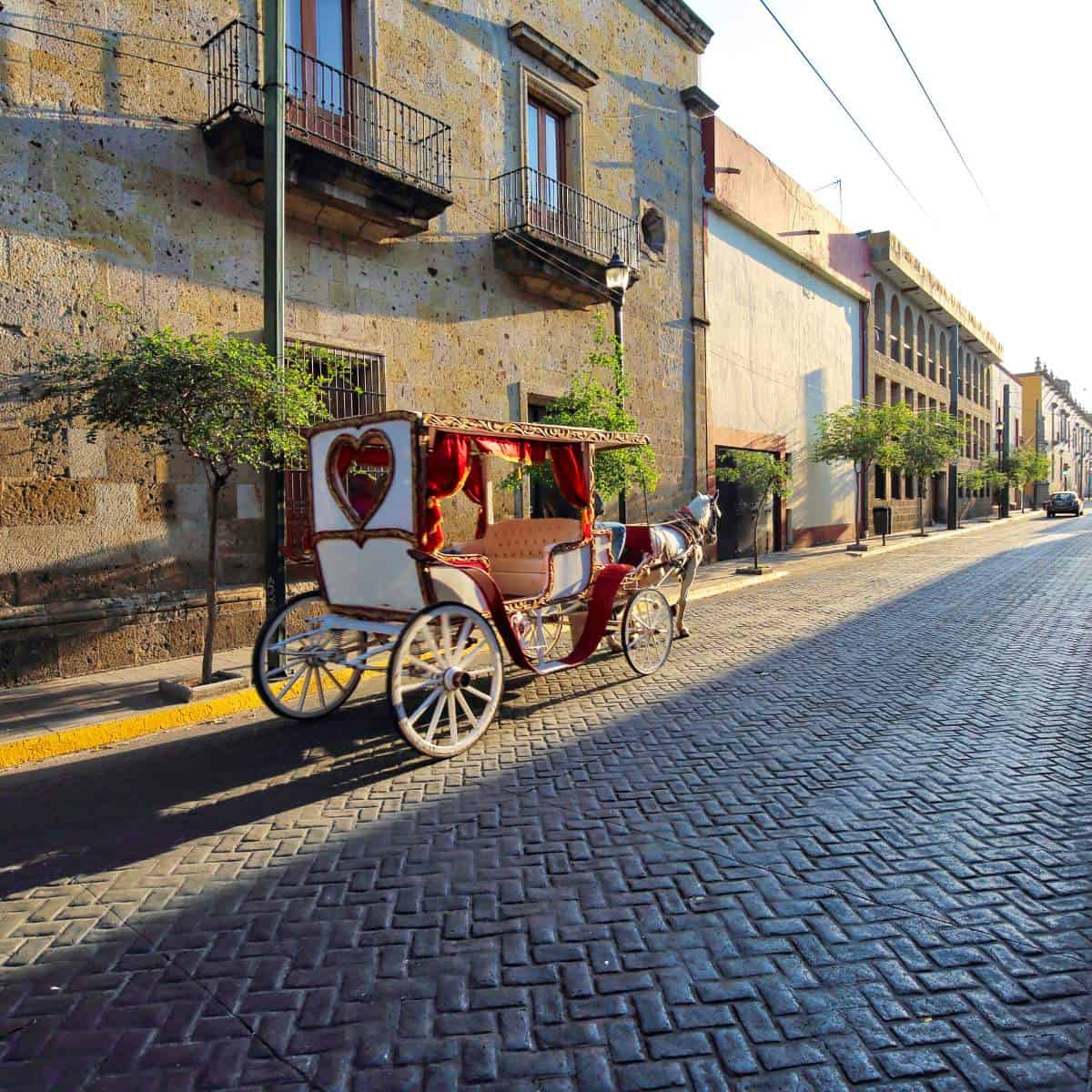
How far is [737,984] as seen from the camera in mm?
2561

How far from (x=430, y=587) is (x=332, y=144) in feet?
23.1

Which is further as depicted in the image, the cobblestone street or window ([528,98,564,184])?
window ([528,98,564,184])

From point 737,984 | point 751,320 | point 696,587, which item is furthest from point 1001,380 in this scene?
point 737,984

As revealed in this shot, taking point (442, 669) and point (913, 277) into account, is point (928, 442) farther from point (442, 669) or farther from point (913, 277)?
point (442, 669)

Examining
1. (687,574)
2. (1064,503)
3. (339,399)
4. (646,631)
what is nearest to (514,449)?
(646,631)

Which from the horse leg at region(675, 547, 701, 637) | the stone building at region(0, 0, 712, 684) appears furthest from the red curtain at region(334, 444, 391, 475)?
the horse leg at region(675, 547, 701, 637)

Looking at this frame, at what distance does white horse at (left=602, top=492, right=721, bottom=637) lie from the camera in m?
7.97

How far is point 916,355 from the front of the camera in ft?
115

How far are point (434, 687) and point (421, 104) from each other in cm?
978

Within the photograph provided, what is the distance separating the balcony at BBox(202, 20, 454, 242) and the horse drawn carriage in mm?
4782

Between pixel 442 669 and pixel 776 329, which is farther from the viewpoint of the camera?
pixel 776 329

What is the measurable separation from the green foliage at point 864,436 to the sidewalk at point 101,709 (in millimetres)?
17843

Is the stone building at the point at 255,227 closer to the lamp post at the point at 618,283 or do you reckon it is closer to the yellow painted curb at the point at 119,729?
the lamp post at the point at 618,283

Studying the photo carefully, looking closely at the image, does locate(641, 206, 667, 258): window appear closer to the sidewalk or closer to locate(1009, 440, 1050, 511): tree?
the sidewalk
